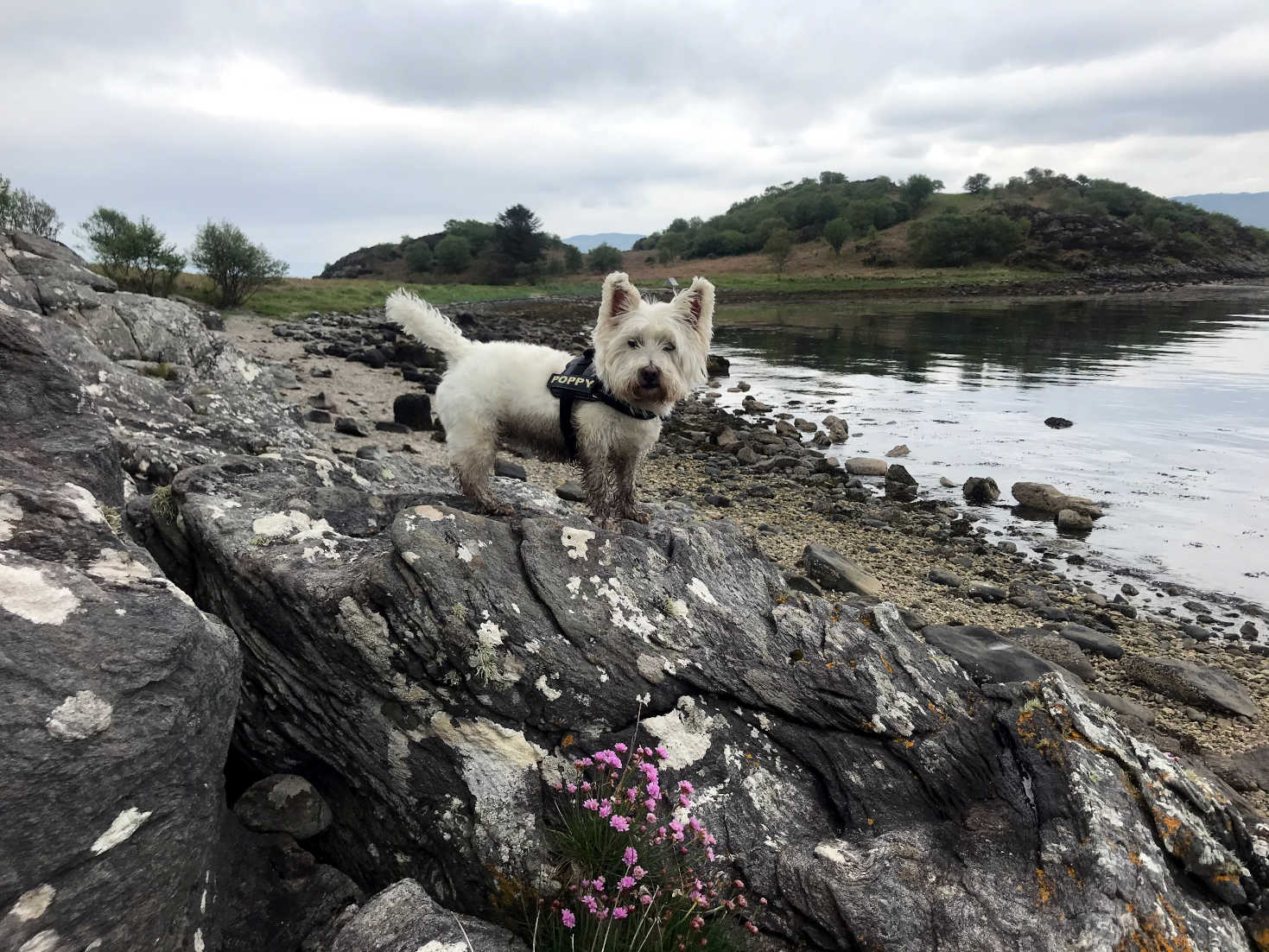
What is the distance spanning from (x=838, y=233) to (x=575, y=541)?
143521 millimetres

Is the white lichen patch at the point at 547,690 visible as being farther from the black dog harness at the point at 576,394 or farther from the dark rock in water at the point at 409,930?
the black dog harness at the point at 576,394

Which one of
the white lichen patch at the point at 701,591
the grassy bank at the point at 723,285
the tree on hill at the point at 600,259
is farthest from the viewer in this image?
the tree on hill at the point at 600,259

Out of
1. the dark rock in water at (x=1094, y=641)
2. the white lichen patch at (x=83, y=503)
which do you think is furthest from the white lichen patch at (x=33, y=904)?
the dark rock in water at (x=1094, y=641)

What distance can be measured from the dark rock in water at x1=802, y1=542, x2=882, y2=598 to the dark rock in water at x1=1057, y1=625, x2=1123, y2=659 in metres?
2.46

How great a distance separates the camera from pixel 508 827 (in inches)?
142

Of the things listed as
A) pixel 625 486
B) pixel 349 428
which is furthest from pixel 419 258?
pixel 625 486

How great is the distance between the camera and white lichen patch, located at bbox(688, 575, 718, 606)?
4.94 metres

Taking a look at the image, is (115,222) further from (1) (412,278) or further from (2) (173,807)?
(1) (412,278)

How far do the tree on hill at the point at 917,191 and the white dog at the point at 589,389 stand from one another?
589ft

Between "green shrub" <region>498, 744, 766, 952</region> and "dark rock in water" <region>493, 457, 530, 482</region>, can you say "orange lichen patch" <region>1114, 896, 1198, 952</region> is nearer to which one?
"green shrub" <region>498, 744, 766, 952</region>

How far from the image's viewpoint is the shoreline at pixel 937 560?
→ 8.29 m

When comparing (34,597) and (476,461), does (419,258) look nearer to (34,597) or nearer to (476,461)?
(476,461)

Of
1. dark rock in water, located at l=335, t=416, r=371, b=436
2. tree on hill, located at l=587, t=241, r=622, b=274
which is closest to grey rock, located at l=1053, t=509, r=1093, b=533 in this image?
dark rock in water, located at l=335, t=416, r=371, b=436

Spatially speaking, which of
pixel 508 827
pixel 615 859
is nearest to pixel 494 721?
pixel 508 827
